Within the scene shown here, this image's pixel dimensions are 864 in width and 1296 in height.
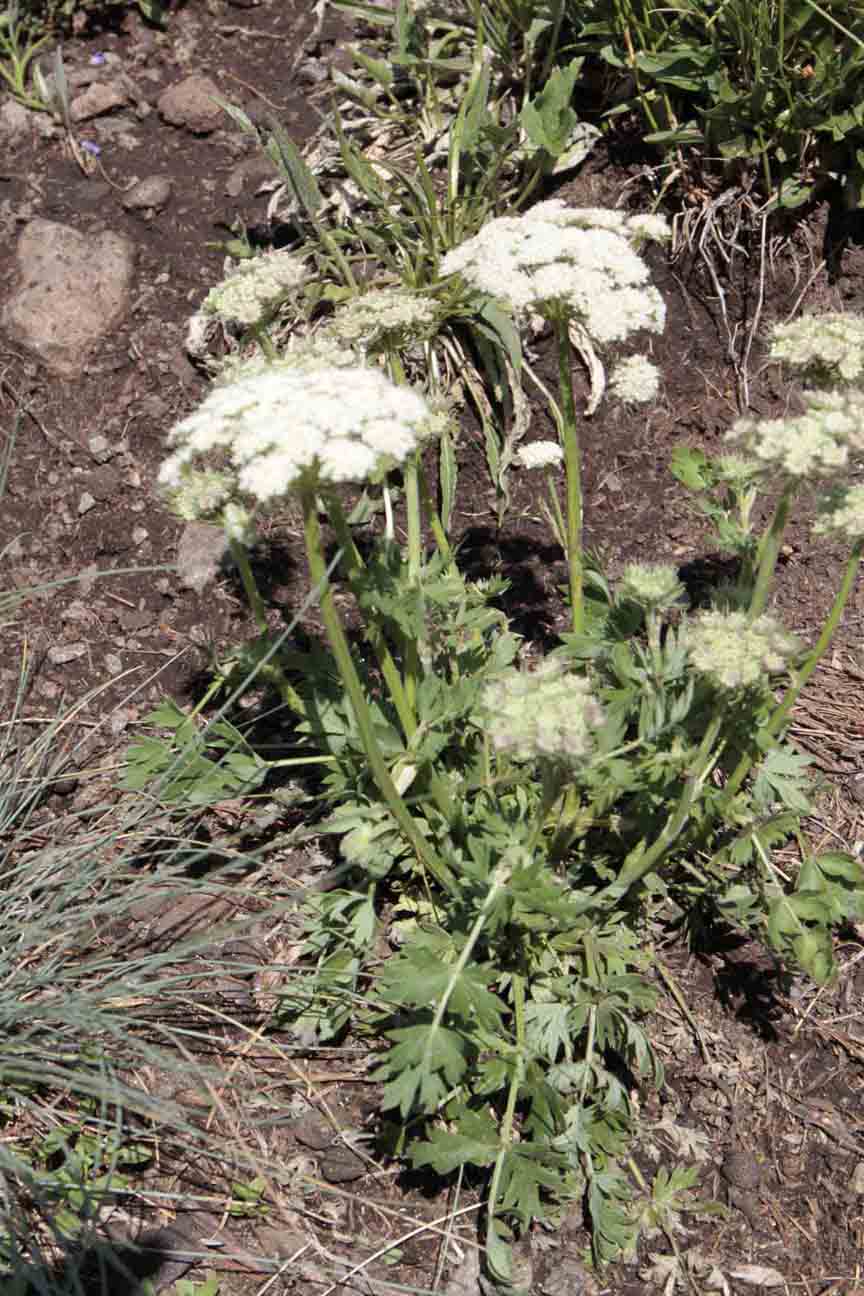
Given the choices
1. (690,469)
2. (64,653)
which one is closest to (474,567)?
(690,469)

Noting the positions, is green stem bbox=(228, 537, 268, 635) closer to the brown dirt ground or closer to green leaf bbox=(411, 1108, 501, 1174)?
the brown dirt ground

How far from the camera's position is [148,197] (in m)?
5.35

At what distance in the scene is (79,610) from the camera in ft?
14.6

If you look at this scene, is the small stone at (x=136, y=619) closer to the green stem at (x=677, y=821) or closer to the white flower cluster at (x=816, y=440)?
the green stem at (x=677, y=821)

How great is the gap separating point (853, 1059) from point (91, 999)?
85.0 inches

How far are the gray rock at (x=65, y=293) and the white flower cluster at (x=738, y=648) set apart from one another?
345cm

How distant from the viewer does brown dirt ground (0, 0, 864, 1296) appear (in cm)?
308

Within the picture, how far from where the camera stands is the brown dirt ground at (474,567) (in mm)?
3084

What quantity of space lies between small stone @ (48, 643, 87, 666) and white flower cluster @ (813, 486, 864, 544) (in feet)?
9.32

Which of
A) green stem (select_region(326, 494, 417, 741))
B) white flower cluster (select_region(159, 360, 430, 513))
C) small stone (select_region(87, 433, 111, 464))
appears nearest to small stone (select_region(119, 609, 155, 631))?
small stone (select_region(87, 433, 111, 464))

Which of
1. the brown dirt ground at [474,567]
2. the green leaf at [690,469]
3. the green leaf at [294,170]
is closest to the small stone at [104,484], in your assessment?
the brown dirt ground at [474,567]

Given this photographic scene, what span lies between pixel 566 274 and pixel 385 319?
0.46m

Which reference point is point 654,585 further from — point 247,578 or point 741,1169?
point 741,1169

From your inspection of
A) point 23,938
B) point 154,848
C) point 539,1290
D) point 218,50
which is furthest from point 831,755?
point 218,50
